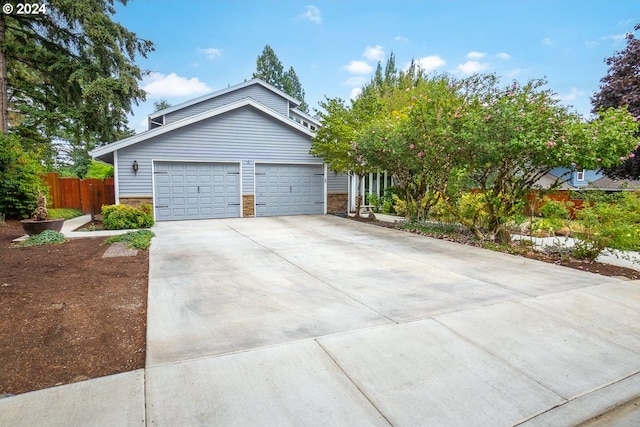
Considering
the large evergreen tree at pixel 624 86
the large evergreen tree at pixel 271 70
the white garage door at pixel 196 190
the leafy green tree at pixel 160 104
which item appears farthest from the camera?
the leafy green tree at pixel 160 104

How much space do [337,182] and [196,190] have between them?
5546 millimetres

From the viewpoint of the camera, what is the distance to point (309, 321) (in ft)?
11.3

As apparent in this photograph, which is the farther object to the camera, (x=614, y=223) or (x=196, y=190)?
(x=196, y=190)

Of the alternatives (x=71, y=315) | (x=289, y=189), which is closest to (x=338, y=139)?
(x=289, y=189)

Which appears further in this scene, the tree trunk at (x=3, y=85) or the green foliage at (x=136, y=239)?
the tree trunk at (x=3, y=85)

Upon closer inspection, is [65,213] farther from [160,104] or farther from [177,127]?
[160,104]

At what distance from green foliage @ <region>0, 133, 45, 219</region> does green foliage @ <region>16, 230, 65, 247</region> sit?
371 centimetres

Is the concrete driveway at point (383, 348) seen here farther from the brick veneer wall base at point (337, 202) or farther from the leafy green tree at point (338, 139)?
the brick veneer wall base at point (337, 202)

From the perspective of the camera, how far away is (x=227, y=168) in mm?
12586

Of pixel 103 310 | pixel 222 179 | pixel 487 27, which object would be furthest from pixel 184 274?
pixel 487 27

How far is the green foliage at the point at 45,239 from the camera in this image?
24.1 feet

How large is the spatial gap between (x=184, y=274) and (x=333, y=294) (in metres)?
2.37

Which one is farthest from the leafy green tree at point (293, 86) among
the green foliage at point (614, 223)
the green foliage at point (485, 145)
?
the green foliage at point (614, 223)

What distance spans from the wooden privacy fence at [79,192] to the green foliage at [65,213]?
377mm
